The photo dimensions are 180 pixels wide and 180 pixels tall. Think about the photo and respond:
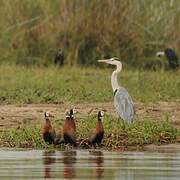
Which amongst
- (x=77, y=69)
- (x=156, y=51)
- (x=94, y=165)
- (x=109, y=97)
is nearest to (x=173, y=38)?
(x=156, y=51)

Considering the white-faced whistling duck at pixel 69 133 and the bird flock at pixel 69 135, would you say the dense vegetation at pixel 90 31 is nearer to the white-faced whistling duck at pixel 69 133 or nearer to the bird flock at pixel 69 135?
the bird flock at pixel 69 135

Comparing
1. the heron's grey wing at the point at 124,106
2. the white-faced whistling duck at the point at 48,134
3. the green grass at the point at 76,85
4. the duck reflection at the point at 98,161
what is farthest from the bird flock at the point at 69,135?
the green grass at the point at 76,85

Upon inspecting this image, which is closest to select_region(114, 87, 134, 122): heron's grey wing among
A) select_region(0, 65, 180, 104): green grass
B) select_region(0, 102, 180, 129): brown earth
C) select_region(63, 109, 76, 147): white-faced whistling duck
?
select_region(0, 102, 180, 129): brown earth

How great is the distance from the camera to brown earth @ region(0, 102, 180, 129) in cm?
1488

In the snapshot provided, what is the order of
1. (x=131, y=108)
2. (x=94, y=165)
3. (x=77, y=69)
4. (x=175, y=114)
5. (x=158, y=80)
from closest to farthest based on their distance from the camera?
(x=94, y=165), (x=131, y=108), (x=175, y=114), (x=158, y=80), (x=77, y=69)

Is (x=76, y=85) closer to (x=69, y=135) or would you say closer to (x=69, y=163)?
(x=69, y=135)

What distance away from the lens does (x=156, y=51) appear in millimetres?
23797

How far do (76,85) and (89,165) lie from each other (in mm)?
8684

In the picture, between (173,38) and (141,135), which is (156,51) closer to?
(173,38)

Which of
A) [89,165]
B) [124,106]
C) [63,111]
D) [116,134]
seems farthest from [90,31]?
[89,165]

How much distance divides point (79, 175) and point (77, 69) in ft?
40.4

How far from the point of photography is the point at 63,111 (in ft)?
52.1

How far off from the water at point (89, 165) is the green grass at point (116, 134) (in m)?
0.47

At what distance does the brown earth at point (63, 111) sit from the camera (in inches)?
586
